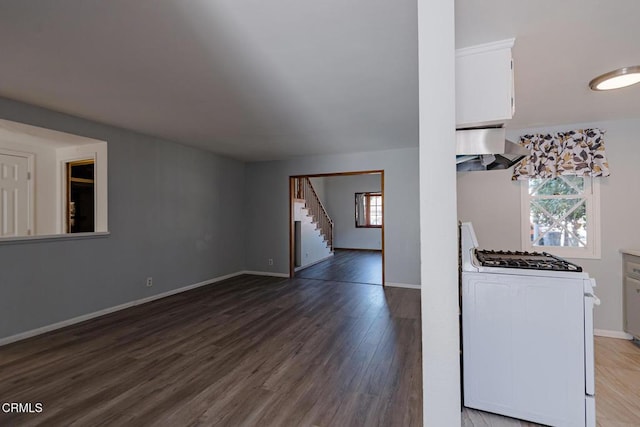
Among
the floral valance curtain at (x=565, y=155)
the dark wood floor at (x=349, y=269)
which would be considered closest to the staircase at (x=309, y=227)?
the dark wood floor at (x=349, y=269)

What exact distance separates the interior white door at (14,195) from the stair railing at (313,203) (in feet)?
14.4

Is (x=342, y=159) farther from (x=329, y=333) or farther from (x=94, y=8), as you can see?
(x=94, y=8)

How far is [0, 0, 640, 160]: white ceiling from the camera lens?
5.00ft

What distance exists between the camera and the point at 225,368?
2283 mm

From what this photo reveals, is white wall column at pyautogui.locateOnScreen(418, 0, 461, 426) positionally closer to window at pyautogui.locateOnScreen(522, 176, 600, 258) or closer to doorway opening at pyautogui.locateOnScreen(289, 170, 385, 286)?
window at pyautogui.locateOnScreen(522, 176, 600, 258)

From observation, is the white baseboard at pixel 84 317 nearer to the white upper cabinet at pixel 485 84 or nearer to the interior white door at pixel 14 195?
the interior white door at pixel 14 195

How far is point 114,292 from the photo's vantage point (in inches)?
142

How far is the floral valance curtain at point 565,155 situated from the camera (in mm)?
3086

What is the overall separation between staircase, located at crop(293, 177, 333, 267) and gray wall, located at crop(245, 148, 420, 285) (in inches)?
20.3

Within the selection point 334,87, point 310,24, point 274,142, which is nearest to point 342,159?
point 274,142

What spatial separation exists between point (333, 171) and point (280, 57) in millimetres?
3357

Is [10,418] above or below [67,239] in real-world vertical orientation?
below

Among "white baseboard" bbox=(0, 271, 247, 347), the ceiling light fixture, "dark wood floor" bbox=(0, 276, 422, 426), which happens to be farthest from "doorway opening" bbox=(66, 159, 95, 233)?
the ceiling light fixture

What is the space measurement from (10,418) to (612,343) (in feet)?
16.5
